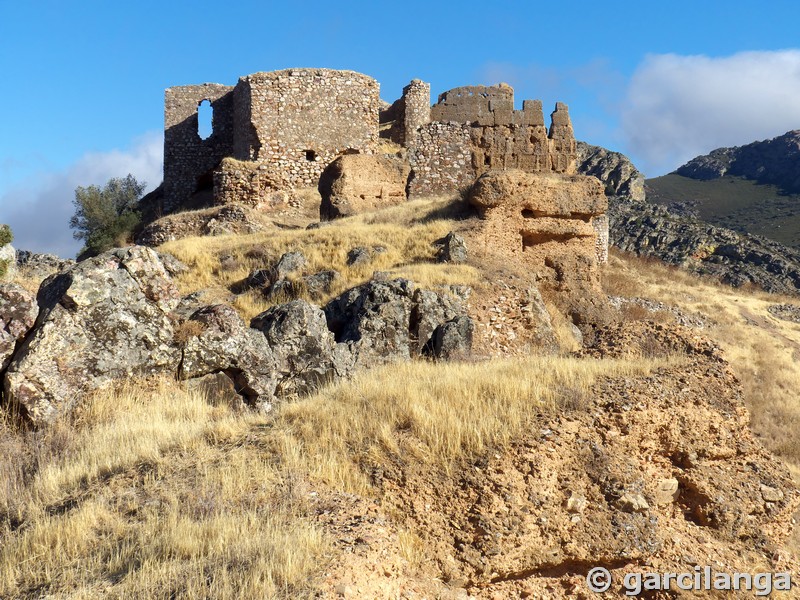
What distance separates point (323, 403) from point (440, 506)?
1919 mm

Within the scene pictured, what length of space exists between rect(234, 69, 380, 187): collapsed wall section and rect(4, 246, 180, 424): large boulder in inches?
702

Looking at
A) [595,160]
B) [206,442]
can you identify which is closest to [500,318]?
[206,442]

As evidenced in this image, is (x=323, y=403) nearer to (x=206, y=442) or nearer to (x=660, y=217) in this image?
(x=206, y=442)

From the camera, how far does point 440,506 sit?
5387mm

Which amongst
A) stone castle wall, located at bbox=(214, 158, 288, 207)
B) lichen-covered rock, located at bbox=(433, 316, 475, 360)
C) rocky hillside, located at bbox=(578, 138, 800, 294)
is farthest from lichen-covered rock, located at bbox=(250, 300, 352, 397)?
rocky hillside, located at bbox=(578, 138, 800, 294)

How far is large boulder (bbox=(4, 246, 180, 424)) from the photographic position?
740 centimetres

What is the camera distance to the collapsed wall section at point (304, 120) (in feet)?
86.5

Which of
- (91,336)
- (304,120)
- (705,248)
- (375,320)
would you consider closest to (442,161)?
(304,120)

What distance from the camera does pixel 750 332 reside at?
861 inches

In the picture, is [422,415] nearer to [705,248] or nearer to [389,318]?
[389,318]

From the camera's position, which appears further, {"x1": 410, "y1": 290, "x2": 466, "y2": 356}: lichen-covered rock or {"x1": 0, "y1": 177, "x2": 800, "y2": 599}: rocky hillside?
{"x1": 410, "y1": 290, "x2": 466, "y2": 356}: lichen-covered rock

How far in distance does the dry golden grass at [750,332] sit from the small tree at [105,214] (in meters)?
19.2

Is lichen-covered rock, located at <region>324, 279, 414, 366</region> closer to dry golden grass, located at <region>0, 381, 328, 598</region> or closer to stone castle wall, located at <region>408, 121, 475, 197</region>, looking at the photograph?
dry golden grass, located at <region>0, 381, 328, 598</region>

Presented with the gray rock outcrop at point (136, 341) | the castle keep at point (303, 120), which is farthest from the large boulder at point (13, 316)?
the castle keep at point (303, 120)
